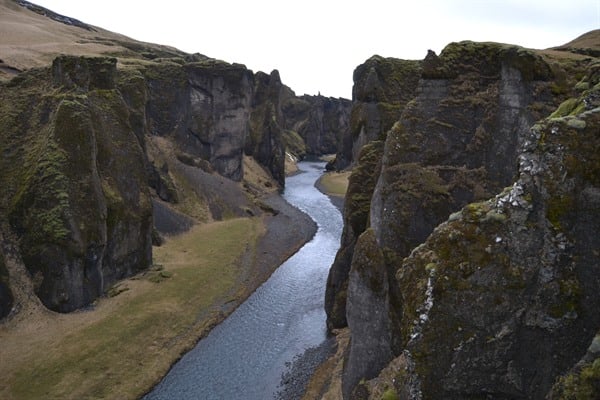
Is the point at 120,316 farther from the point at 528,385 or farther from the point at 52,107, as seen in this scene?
the point at 528,385

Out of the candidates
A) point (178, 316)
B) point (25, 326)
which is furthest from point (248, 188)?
point (25, 326)

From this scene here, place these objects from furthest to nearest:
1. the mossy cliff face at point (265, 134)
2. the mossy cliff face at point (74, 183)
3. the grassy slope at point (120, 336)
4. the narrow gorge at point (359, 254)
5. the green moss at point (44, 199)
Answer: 1. the mossy cliff face at point (265, 134)
2. the mossy cliff face at point (74, 183)
3. the green moss at point (44, 199)
4. the grassy slope at point (120, 336)
5. the narrow gorge at point (359, 254)

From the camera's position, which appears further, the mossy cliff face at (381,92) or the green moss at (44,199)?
the mossy cliff face at (381,92)

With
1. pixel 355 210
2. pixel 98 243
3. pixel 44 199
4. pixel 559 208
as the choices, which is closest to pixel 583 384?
pixel 559 208

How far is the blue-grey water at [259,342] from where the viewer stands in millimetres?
32500

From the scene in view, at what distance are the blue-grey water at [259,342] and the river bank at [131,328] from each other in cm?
124

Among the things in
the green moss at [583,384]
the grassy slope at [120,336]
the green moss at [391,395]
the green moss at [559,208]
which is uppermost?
the green moss at [559,208]

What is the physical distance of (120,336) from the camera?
36875 mm

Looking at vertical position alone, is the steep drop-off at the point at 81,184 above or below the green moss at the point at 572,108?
below

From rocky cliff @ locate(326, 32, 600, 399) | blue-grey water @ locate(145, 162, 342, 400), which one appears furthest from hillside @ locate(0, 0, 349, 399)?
rocky cliff @ locate(326, 32, 600, 399)

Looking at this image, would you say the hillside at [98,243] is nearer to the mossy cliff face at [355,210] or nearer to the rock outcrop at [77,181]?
the rock outcrop at [77,181]

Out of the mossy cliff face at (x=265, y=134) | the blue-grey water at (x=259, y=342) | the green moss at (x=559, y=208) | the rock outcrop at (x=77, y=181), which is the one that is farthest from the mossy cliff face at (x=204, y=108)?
the green moss at (x=559, y=208)

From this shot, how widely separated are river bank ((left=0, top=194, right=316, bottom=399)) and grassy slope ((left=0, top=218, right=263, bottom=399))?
0.06 metres

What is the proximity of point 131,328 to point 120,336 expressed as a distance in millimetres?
1527
